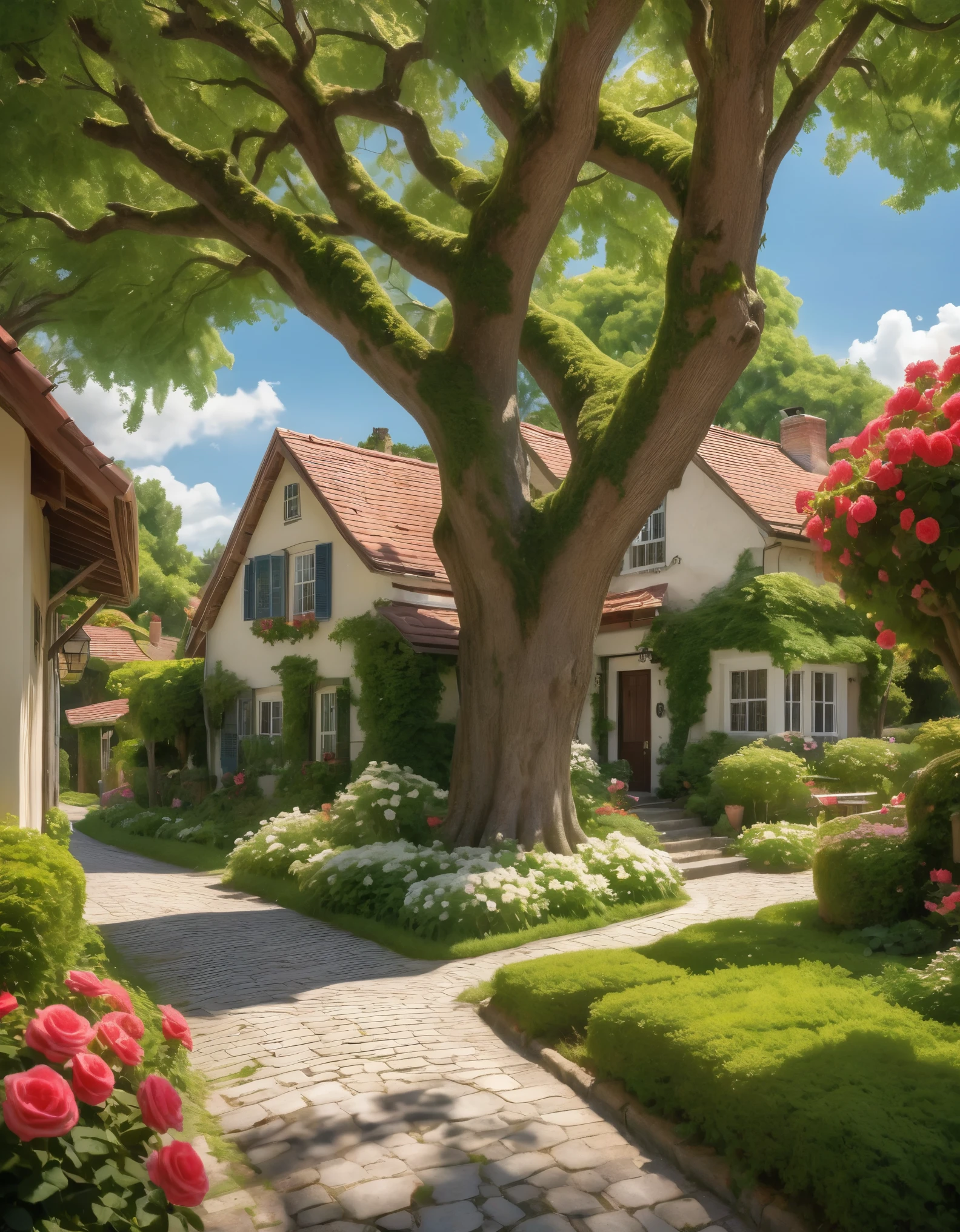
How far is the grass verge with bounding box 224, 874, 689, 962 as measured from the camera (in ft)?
31.3

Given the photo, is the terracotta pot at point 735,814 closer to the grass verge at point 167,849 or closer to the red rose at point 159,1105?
the grass verge at point 167,849

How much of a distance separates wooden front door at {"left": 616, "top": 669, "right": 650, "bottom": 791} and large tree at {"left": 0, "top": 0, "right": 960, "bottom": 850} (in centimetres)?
794

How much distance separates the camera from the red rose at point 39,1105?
2934 millimetres

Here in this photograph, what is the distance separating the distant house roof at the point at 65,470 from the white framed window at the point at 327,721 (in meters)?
10.6

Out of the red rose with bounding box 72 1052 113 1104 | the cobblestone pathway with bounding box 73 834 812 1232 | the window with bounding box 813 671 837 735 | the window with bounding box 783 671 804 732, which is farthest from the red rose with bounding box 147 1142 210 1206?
the window with bounding box 813 671 837 735

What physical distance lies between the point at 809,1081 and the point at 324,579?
16.4 meters

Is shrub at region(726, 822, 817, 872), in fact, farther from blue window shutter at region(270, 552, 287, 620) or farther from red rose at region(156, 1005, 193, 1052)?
red rose at region(156, 1005, 193, 1052)

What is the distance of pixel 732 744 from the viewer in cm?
1831

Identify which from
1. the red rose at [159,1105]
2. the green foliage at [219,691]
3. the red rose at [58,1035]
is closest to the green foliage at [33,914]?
the red rose at [58,1035]

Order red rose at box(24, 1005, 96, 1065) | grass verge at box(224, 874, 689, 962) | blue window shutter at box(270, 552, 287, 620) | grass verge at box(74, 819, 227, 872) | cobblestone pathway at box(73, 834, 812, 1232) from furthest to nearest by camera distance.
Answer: blue window shutter at box(270, 552, 287, 620) < grass verge at box(74, 819, 227, 872) < grass verge at box(224, 874, 689, 962) < cobblestone pathway at box(73, 834, 812, 1232) < red rose at box(24, 1005, 96, 1065)

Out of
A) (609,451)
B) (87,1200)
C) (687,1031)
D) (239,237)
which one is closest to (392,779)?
(609,451)

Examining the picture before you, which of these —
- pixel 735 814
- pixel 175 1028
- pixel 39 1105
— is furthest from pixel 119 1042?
pixel 735 814

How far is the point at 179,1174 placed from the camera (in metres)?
3.18

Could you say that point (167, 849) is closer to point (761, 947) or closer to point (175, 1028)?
point (761, 947)
